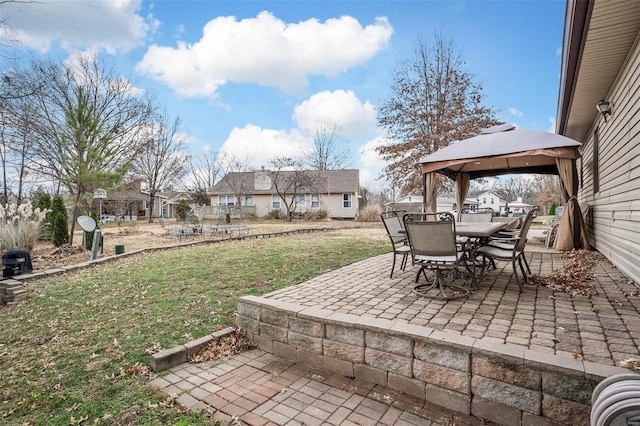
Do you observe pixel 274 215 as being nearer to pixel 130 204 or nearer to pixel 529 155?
pixel 130 204

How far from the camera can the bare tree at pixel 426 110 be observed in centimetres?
1404

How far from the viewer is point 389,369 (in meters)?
2.35

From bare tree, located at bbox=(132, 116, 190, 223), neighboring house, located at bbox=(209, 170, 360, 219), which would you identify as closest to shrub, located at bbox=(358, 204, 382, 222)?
neighboring house, located at bbox=(209, 170, 360, 219)

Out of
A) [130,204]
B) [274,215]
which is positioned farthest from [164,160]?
[274,215]

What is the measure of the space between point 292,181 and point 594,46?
21.4 metres

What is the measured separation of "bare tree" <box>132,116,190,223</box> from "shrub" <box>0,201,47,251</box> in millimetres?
16460

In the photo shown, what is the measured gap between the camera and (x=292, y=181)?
81.3 feet

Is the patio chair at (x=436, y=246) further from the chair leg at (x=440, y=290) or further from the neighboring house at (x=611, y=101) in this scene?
the neighboring house at (x=611, y=101)

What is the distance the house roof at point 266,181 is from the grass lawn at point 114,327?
2033 cm

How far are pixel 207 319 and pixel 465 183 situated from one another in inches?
330

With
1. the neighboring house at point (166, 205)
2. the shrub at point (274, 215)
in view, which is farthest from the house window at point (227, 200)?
the neighboring house at point (166, 205)

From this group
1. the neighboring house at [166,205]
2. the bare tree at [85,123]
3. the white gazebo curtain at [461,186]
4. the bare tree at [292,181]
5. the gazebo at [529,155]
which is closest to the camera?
the gazebo at [529,155]

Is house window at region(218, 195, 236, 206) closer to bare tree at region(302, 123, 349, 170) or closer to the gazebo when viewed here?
bare tree at region(302, 123, 349, 170)

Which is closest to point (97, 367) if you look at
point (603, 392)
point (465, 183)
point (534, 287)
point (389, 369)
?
point (389, 369)
